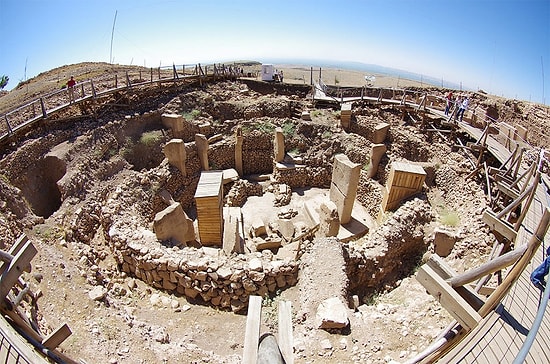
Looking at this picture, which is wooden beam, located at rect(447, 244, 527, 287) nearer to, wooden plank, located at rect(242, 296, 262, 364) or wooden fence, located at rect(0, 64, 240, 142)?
wooden plank, located at rect(242, 296, 262, 364)

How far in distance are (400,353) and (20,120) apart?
1465 centimetres

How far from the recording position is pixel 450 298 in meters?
4.03

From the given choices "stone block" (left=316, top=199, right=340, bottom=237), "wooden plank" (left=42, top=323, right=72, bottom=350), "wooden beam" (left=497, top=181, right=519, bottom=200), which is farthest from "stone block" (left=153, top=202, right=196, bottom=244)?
"wooden beam" (left=497, top=181, right=519, bottom=200)

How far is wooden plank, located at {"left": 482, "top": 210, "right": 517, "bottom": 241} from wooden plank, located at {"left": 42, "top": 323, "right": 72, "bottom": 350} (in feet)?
26.9

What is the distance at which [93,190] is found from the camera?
10.1 meters

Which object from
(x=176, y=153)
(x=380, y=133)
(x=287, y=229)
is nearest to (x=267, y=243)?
(x=287, y=229)

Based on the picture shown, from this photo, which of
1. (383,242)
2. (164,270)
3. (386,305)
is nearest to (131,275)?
(164,270)

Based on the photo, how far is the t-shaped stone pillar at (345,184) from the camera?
11062 millimetres

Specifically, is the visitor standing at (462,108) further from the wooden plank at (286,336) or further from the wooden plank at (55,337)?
the wooden plank at (55,337)

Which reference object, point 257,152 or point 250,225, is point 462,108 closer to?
point 257,152

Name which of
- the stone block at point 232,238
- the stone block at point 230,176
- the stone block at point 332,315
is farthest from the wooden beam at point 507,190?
the stone block at point 230,176

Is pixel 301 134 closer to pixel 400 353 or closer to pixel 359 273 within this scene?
pixel 359 273

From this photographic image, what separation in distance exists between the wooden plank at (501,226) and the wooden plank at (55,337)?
821cm

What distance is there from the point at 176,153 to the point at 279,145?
494 centimetres
